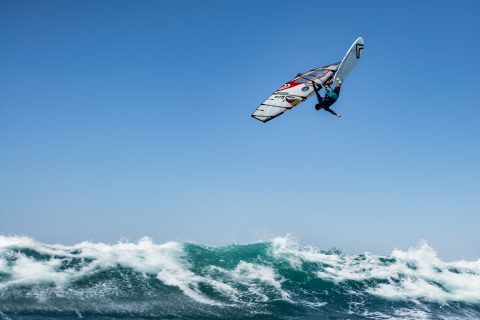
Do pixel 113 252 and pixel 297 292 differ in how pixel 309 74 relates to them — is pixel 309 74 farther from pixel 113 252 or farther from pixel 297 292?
pixel 113 252

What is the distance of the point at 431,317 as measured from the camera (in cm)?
1393

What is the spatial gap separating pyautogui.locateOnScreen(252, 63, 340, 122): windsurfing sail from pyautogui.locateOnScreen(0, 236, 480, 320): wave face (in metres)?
6.68

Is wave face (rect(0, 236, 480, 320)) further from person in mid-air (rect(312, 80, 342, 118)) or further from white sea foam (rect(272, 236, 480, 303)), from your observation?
person in mid-air (rect(312, 80, 342, 118))

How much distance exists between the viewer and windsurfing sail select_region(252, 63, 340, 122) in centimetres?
1339

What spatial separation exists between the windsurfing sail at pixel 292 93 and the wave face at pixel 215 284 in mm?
6677

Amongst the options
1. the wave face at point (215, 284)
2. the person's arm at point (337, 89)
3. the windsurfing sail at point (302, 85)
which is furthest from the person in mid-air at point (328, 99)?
the wave face at point (215, 284)

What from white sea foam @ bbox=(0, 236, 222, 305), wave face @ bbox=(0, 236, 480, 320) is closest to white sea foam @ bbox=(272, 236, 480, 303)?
wave face @ bbox=(0, 236, 480, 320)

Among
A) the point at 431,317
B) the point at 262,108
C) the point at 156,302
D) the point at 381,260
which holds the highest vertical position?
the point at 262,108

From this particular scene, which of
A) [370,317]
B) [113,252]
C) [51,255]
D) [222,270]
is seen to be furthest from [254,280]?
[51,255]

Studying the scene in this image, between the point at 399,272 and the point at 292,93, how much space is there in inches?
475

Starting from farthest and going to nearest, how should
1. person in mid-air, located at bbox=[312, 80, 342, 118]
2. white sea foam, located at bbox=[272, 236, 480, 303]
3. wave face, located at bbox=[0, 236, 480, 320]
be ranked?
white sea foam, located at bbox=[272, 236, 480, 303], person in mid-air, located at bbox=[312, 80, 342, 118], wave face, located at bbox=[0, 236, 480, 320]

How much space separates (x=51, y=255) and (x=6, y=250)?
5.36 ft

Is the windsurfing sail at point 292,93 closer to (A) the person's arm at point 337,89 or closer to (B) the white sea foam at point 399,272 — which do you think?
(A) the person's arm at point 337,89

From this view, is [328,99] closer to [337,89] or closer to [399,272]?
[337,89]
